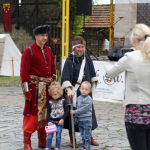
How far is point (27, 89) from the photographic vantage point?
Result: 371 cm

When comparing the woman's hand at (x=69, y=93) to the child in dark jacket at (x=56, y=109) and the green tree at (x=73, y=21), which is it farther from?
the green tree at (x=73, y=21)

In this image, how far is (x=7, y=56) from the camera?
47.1 ft

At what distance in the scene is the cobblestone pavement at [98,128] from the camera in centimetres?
422

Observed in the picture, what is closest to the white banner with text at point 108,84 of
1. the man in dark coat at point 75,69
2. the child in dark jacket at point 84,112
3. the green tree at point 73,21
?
the man in dark coat at point 75,69

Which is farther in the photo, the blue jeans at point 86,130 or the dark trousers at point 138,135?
the blue jeans at point 86,130

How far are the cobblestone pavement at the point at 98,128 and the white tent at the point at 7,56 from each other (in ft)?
20.1

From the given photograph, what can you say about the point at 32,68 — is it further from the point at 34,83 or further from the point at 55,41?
the point at 55,41

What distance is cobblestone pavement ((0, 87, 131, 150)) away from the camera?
13.8 feet

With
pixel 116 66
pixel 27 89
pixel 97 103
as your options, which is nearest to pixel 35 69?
pixel 27 89

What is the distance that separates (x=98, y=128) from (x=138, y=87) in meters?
2.78

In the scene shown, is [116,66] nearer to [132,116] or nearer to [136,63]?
[136,63]

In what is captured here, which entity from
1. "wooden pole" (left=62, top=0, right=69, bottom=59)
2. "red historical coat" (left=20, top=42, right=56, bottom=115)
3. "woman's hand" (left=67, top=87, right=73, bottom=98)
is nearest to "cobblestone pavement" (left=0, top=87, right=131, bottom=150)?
"red historical coat" (left=20, top=42, right=56, bottom=115)

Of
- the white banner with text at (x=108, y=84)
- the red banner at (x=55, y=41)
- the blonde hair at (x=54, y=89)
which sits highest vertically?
the red banner at (x=55, y=41)

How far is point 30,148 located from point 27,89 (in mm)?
806
